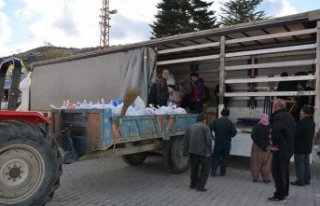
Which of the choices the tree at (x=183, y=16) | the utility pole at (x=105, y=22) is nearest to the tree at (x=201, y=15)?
the tree at (x=183, y=16)

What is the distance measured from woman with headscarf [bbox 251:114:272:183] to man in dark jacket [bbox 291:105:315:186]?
21.8 inches

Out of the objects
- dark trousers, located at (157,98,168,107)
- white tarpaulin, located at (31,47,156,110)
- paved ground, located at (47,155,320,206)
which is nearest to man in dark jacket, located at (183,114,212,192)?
paved ground, located at (47,155,320,206)

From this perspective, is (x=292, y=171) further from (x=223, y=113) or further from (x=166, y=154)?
(x=166, y=154)

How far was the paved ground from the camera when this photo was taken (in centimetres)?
583

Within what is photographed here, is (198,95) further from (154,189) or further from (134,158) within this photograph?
(154,189)

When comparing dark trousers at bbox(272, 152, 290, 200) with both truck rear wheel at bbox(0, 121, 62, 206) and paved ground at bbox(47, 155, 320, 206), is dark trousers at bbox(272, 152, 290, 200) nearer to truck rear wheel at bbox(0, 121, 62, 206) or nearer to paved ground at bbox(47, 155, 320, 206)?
paved ground at bbox(47, 155, 320, 206)

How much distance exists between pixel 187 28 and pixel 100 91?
21.9m

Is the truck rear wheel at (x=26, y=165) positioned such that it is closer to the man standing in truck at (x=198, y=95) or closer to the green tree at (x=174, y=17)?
the man standing in truck at (x=198, y=95)

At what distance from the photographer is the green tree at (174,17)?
3250cm

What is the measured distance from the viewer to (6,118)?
4535 millimetres

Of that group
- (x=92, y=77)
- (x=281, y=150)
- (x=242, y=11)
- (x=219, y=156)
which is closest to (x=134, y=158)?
(x=219, y=156)

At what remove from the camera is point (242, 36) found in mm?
8977

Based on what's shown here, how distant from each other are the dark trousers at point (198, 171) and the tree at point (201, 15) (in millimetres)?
26856

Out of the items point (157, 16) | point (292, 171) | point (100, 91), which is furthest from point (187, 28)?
point (292, 171)
